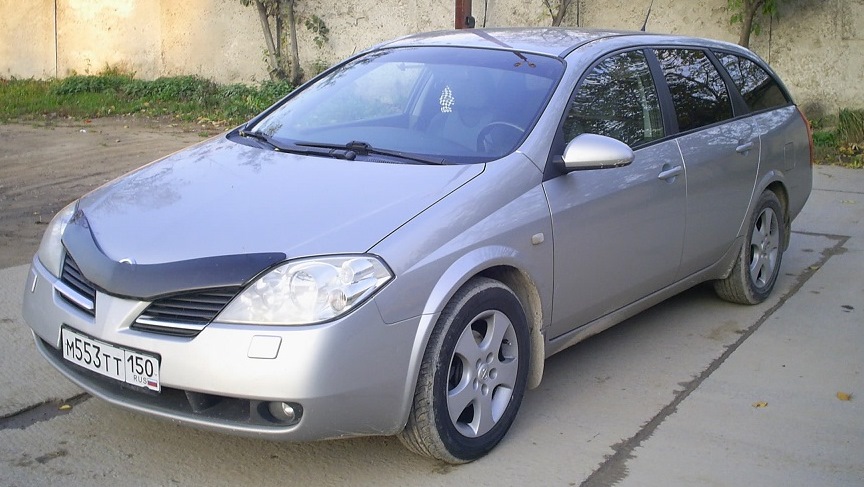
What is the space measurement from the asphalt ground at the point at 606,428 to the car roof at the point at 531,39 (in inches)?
59.7

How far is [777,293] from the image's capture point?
6293 millimetres

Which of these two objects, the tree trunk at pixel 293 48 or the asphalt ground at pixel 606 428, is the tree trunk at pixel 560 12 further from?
the asphalt ground at pixel 606 428

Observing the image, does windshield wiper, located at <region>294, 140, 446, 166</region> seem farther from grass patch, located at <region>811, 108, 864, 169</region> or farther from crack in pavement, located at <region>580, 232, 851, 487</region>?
grass patch, located at <region>811, 108, 864, 169</region>

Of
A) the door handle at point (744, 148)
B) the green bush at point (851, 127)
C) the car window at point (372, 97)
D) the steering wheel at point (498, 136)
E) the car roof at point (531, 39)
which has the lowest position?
the green bush at point (851, 127)

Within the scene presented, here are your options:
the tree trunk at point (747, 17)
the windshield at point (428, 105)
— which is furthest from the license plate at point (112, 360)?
the tree trunk at point (747, 17)

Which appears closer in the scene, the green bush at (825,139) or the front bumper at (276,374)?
the front bumper at (276,374)

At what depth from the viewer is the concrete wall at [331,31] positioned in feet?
36.2

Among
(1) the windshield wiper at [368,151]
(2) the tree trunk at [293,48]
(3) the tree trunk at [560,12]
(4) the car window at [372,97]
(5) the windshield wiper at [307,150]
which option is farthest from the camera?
(2) the tree trunk at [293,48]

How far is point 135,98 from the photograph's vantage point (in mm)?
13883

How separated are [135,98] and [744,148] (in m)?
10.2

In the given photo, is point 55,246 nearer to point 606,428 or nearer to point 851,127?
point 606,428

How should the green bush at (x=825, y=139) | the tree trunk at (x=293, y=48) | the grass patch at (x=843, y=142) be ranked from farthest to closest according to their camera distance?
1. the tree trunk at (x=293, y=48)
2. the green bush at (x=825, y=139)
3. the grass patch at (x=843, y=142)

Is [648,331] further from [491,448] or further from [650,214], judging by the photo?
[491,448]

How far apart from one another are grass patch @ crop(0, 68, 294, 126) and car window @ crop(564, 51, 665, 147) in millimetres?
8096
